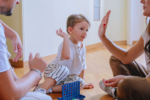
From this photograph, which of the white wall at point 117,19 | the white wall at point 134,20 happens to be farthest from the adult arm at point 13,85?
the white wall at point 134,20

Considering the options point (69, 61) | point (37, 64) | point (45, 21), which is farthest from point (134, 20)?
point (37, 64)

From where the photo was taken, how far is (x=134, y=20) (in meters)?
4.54

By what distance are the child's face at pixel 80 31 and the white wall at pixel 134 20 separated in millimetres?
3258

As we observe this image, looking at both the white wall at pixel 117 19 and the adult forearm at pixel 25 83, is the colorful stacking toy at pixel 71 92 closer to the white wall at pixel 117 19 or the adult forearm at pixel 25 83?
the adult forearm at pixel 25 83

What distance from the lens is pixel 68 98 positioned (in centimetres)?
118

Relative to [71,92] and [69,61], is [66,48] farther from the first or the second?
[71,92]

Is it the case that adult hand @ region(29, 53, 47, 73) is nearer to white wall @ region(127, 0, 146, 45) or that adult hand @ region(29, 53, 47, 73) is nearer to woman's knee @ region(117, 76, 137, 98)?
woman's knee @ region(117, 76, 137, 98)

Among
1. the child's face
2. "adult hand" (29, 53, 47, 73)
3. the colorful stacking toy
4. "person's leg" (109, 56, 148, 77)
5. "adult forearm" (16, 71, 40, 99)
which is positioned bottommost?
the colorful stacking toy

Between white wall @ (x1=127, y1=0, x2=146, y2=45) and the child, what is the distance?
3.25m

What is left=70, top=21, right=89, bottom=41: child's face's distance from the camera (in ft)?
5.02

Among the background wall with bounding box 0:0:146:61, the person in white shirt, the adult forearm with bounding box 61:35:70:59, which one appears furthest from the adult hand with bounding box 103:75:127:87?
the background wall with bounding box 0:0:146:61

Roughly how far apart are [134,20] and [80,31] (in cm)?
339

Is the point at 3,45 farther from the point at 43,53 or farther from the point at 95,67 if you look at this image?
the point at 43,53

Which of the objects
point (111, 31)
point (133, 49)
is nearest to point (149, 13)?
point (133, 49)
